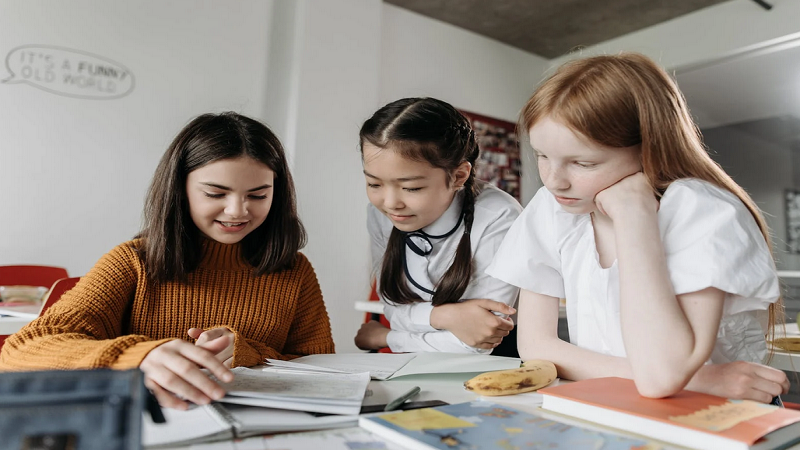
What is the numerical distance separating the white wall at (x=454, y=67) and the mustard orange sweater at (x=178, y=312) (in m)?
2.93

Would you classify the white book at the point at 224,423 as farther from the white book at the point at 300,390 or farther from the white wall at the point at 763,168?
the white wall at the point at 763,168

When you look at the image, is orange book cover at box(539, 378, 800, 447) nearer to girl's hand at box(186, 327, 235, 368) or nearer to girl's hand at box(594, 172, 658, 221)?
girl's hand at box(594, 172, 658, 221)

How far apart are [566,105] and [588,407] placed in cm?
44

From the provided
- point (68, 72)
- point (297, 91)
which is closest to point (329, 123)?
point (297, 91)

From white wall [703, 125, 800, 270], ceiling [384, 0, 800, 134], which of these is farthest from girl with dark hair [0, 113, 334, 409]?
white wall [703, 125, 800, 270]

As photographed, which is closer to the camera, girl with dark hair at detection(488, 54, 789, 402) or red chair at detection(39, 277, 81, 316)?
girl with dark hair at detection(488, 54, 789, 402)

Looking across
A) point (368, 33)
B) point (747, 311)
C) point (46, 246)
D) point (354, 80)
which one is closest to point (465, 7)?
point (368, 33)

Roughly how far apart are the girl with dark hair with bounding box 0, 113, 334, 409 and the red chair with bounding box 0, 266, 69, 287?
1.73 metres

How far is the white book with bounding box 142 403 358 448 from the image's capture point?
528 mm

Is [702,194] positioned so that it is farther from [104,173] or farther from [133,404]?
[104,173]

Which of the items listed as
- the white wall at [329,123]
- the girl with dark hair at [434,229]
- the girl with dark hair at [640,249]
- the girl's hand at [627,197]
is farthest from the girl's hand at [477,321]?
the white wall at [329,123]

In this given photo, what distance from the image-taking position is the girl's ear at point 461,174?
1.40 meters

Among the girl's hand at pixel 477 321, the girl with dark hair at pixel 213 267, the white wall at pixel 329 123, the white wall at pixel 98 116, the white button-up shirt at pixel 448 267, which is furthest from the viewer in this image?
the white wall at pixel 329 123

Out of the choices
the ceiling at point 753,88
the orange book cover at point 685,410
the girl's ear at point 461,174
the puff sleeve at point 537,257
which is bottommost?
the orange book cover at point 685,410
